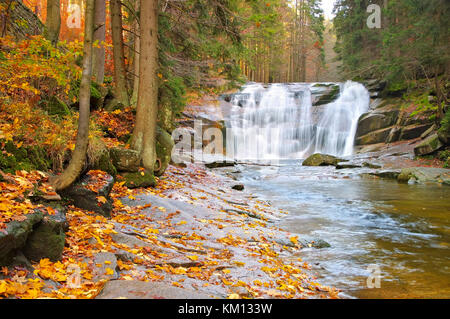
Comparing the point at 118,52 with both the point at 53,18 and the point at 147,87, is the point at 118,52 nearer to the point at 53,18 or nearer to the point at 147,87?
the point at 53,18

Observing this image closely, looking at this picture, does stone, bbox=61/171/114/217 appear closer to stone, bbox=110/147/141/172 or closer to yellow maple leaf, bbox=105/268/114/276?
stone, bbox=110/147/141/172

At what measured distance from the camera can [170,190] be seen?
8.59 metres

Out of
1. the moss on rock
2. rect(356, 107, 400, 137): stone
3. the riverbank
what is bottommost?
the riverbank

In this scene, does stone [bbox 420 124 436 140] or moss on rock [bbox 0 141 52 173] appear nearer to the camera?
moss on rock [bbox 0 141 52 173]

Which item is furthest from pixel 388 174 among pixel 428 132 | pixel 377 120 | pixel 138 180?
pixel 138 180

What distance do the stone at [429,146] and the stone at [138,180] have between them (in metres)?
15.6

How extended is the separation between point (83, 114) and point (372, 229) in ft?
21.6

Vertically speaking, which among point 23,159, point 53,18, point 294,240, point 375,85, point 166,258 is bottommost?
point 294,240

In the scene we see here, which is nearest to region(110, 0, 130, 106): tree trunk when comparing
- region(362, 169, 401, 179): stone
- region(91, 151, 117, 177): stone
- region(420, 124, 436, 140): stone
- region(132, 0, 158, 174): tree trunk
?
region(132, 0, 158, 174): tree trunk

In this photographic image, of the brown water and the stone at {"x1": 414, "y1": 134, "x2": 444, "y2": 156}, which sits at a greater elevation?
the stone at {"x1": 414, "y1": 134, "x2": 444, "y2": 156}

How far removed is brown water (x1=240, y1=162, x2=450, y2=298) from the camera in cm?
506

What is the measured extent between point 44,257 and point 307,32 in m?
46.3

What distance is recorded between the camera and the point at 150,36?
8352 millimetres

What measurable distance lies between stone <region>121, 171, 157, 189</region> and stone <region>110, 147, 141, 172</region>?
15cm
